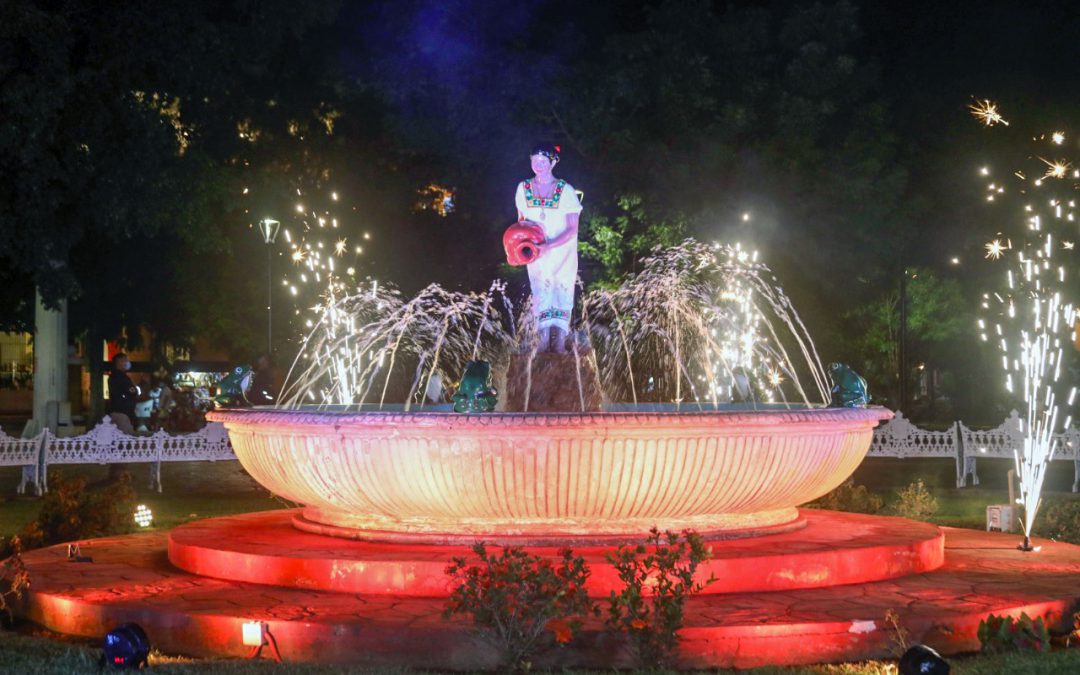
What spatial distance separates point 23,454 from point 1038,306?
12.9 meters

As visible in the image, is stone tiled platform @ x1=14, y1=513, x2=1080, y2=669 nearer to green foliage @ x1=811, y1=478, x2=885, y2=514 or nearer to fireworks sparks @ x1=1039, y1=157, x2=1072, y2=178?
green foliage @ x1=811, y1=478, x2=885, y2=514

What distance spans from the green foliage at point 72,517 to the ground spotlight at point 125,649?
17.5ft

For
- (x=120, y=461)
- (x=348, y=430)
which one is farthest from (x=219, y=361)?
(x=348, y=430)

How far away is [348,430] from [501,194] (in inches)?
876

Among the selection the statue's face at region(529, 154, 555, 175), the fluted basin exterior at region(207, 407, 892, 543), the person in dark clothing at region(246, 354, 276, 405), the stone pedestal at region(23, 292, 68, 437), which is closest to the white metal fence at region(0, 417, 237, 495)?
the person in dark clothing at region(246, 354, 276, 405)

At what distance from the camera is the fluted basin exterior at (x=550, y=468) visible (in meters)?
8.51

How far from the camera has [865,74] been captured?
3198 cm

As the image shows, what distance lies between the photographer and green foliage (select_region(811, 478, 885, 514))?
13.0 meters

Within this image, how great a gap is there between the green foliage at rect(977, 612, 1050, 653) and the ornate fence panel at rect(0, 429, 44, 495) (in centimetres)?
1390

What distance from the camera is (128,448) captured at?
1911 cm

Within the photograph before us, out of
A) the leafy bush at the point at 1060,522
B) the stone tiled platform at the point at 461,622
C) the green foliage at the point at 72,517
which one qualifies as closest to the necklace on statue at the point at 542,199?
the stone tiled platform at the point at 461,622

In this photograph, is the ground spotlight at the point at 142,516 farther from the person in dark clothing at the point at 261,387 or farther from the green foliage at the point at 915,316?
the green foliage at the point at 915,316

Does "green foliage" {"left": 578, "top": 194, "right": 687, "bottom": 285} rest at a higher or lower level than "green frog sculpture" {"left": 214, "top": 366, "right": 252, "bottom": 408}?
higher

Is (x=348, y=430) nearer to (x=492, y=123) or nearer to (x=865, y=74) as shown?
(x=492, y=123)
